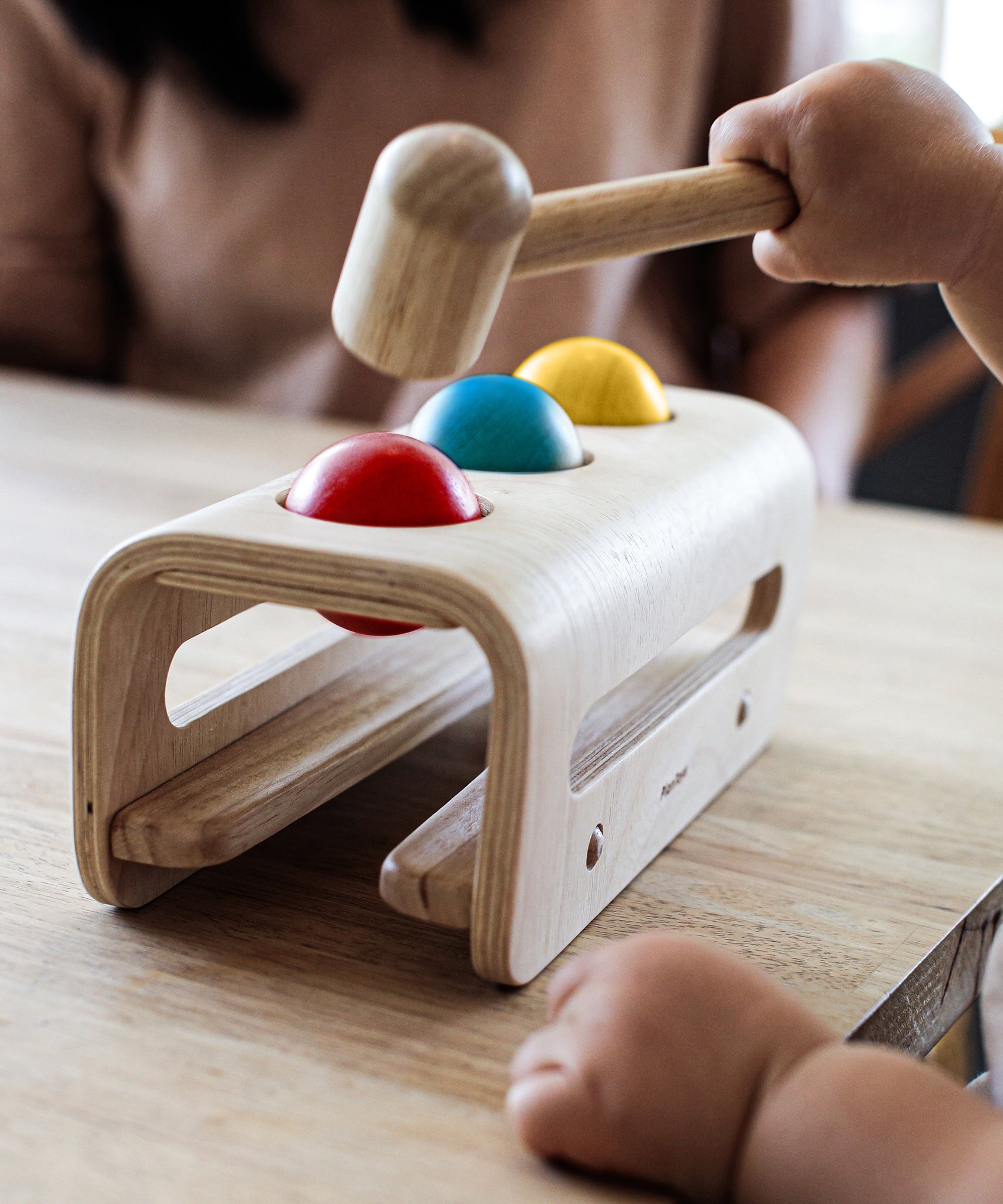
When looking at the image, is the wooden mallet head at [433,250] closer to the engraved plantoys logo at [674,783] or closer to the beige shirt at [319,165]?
the engraved plantoys logo at [674,783]

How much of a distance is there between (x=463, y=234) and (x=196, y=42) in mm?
1172

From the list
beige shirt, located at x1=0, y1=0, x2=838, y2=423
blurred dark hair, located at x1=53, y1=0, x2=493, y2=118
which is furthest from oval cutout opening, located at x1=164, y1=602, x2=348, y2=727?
blurred dark hair, located at x1=53, y1=0, x2=493, y2=118

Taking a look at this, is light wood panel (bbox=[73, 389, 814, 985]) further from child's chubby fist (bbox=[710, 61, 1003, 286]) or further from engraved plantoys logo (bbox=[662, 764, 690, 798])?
child's chubby fist (bbox=[710, 61, 1003, 286])

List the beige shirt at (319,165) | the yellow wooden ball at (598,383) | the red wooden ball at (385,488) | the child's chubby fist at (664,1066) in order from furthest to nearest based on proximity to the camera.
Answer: the beige shirt at (319,165), the yellow wooden ball at (598,383), the red wooden ball at (385,488), the child's chubby fist at (664,1066)

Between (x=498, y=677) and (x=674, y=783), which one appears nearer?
(x=498, y=677)

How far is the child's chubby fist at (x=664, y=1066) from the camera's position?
31cm

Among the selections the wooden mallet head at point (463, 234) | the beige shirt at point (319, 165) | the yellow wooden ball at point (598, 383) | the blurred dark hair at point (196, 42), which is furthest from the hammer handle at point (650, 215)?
the blurred dark hair at point (196, 42)

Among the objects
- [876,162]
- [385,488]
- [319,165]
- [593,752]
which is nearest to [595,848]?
[593,752]

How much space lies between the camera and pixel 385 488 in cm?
41

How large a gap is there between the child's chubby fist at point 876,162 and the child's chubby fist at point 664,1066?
0.87ft

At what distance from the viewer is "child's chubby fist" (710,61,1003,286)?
17.1 inches

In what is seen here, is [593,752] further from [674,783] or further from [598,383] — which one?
[598,383]

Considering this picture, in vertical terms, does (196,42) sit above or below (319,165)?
above

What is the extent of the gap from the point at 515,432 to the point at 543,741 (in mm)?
150
